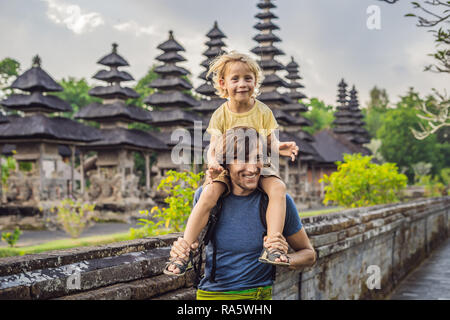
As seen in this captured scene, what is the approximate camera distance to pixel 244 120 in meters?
2.77

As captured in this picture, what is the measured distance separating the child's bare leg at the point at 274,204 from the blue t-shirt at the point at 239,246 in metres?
0.08

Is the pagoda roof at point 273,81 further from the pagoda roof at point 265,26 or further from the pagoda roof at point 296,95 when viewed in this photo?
the pagoda roof at point 296,95

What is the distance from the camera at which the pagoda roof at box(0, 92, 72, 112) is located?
A: 21834 mm

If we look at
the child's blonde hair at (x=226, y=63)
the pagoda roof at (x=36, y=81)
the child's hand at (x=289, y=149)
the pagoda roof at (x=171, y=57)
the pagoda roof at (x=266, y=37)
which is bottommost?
the child's hand at (x=289, y=149)

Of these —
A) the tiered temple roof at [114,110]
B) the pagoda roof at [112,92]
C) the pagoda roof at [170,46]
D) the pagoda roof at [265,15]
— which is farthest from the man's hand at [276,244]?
the pagoda roof at [265,15]

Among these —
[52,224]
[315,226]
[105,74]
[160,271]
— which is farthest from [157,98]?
[160,271]

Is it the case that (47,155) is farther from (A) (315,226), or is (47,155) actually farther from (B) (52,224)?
(A) (315,226)

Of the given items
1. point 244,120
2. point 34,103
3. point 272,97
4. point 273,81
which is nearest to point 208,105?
point 272,97

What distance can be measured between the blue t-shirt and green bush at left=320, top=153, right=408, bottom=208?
10206mm

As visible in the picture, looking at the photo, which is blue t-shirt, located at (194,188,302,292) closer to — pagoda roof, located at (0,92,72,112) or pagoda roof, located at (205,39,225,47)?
pagoda roof, located at (0,92,72,112)

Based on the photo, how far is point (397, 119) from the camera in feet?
169

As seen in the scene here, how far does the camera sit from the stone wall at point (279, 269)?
2.89m

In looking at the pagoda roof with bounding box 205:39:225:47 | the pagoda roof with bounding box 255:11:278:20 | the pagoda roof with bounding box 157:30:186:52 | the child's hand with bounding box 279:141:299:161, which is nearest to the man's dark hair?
the child's hand with bounding box 279:141:299:161

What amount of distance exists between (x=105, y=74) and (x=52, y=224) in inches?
384
